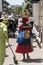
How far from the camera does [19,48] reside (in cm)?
1145

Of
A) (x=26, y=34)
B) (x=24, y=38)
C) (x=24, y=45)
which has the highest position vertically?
(x=26, y=34)

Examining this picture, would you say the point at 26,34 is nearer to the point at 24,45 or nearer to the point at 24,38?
the point at 24,38

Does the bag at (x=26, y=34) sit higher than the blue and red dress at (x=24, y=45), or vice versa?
the bag at (x=26, y=34)

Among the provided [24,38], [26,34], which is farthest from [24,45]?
[26,34]

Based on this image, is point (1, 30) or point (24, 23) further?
point (24, 23)

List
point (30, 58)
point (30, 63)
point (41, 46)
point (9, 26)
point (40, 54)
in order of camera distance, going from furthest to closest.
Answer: point (9, 26)
point (41, 46)
point (40, 54)
point (30, 58)
point (30, 63)

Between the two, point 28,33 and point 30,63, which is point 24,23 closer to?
point 28,33

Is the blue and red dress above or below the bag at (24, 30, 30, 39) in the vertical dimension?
below

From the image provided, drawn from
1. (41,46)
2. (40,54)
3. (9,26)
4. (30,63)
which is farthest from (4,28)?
(9,26)

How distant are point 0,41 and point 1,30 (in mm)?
292

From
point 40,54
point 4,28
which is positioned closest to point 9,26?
point 40,54

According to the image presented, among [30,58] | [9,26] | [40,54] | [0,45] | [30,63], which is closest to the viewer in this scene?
[0,45]

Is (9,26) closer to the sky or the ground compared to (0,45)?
closer to the ground

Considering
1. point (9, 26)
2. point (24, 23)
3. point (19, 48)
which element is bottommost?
point (9, 26)
